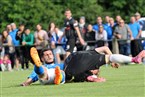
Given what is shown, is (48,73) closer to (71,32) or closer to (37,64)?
(37,64)

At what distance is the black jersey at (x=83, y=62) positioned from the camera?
13.9 meters

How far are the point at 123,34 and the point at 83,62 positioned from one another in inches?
443

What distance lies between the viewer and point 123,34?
25047mm

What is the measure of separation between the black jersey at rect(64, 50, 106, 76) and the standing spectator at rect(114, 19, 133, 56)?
10667 mm

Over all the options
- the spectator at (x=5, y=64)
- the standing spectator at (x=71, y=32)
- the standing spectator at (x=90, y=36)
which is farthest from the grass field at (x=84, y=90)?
the standing spectator at (x=90, y=36)

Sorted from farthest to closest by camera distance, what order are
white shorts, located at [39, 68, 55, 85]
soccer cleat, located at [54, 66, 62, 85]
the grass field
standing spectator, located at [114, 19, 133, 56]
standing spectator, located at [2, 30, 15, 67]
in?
standing spectator, located at [2, 30, 15, 67] < standing spectator, located at [114, 19, 133, 56] < white shorts, located at [39, 68, 55, 85] < soccer cleat, located at [54, 66, 62, 85] < the grass field

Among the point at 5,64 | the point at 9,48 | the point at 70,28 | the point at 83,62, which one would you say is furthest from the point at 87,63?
the point at 9,48

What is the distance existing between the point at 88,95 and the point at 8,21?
46.1m

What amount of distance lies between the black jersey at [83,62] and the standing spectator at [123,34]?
1067 centimetres

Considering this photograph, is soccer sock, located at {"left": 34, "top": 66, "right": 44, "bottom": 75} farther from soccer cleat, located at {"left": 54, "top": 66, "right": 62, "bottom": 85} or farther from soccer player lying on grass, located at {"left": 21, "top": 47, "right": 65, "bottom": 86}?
soccer cleat, located at {"left": 54, "top": 66, "right": 62, "bottom": 85}

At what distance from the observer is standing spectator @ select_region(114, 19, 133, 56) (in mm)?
24641

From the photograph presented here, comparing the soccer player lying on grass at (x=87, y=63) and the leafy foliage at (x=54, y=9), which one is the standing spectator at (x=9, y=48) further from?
the leafy foliage at (x=54, y=9)

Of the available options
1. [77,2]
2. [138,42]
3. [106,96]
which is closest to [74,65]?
[106,96]

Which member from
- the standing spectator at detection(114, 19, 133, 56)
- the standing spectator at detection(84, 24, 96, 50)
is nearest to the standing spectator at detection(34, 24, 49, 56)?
the standing spectator at detection(84, 24, 96, 50)
